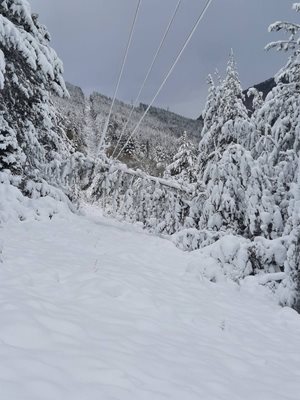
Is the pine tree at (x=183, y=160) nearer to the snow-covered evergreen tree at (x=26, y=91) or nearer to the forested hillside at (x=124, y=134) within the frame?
the snow-covered evergreen tree at (x=26, y=91)

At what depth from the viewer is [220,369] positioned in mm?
3748

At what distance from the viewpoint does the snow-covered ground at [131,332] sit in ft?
9.55

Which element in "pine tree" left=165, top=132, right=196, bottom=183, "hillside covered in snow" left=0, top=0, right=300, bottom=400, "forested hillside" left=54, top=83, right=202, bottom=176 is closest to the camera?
"hillside covered in snow" left=0, top=0, right=300, bottom=400

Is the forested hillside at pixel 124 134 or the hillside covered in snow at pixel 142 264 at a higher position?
the forested hillside at pixel 124 134

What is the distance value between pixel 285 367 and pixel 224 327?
0.98 meters

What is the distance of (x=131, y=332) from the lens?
416 cm

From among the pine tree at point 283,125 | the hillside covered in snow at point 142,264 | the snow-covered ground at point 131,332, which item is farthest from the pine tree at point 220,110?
the snow-covered ground at point 131,332

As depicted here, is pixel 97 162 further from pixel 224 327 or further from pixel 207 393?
pixel 207 393

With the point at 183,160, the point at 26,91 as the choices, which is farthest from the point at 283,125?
the point at 183,160

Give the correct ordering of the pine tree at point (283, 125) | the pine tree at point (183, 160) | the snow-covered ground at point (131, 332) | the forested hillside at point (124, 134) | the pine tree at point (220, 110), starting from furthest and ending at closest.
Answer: the forested hillside at point (124, 134) < the pine tree at point (183, 160) < the pine tree at point (220, 110) < the pine tree at point (283, 125) < the snow-covered ground at point (131, 332)

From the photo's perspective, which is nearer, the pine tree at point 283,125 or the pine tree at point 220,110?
the pine tree at point 283,125

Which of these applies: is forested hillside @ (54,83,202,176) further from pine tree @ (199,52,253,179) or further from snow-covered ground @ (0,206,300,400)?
snow-covered ground @ (0,206,300,400)

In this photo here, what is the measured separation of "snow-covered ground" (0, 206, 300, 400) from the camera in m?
2.91

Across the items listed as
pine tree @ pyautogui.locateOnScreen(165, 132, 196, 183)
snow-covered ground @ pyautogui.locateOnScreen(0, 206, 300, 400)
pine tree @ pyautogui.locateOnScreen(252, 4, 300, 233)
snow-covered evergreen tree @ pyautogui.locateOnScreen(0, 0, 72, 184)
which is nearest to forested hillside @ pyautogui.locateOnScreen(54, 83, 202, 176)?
pine tree @ pyautogui.locateOnScreen(165, 132, 196, 183)
